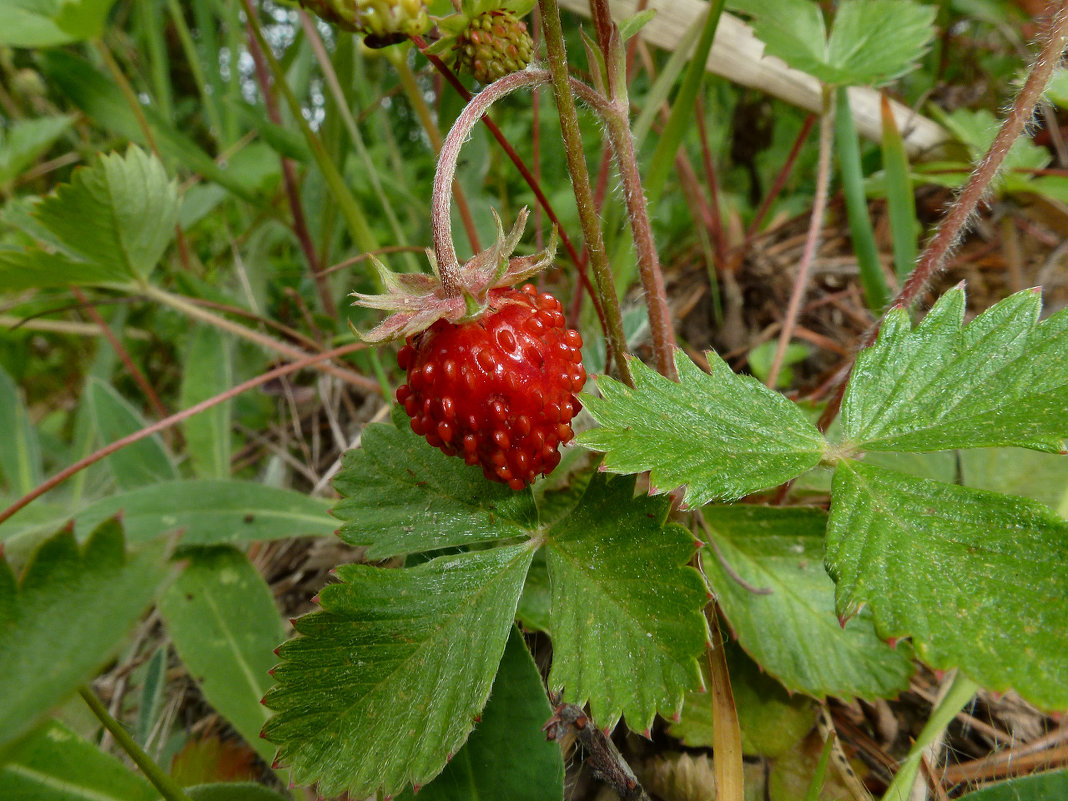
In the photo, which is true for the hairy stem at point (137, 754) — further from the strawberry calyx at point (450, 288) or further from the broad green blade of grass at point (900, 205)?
the broad green blade of grass at point (900, 205)

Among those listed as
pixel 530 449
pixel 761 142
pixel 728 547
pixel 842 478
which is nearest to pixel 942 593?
pixel 842 478

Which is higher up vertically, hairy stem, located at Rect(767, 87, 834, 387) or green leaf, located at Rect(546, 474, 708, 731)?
hairy stem, located at Rect(767, 87, 834, 387)

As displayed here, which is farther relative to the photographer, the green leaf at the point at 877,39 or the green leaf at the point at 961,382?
the green leaf at the point at 877,39

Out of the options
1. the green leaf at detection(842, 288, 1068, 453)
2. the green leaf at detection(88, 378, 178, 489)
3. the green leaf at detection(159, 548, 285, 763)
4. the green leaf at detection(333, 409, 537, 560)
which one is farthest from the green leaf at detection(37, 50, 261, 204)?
the green leaf at detection(842, 288, 1068, 453)

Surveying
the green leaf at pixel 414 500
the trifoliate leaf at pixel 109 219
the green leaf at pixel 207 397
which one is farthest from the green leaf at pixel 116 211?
the green leaf at pixel 414 500

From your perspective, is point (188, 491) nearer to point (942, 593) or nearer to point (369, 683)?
point (369, 683)

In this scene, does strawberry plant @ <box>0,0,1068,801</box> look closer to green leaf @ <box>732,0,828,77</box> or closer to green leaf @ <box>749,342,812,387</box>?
green leaf @ <box>732,0,828,77</box>
